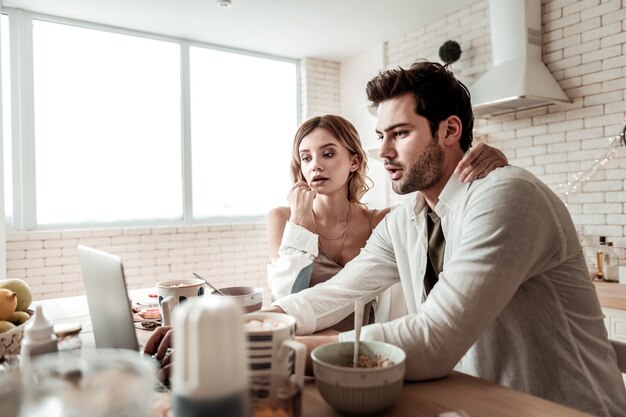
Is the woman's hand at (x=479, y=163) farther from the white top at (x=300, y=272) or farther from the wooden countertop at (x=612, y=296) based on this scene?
the wooden countertop at (x=612, y=296)

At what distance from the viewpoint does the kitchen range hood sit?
3453mm

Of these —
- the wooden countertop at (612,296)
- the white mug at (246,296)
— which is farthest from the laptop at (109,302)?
the wooden countertop at (612,296)

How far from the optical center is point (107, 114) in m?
4.55

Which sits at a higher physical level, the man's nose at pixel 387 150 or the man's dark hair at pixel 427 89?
the man's dark hair at pixel 427 89

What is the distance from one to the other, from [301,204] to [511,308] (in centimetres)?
122

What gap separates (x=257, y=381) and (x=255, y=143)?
500 cm

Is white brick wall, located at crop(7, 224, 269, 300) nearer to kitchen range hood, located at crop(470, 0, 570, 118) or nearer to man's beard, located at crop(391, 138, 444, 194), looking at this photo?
kitchen range hood, located at crop(470, 0, 570, 118)

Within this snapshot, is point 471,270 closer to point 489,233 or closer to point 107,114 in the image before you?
point 489,233

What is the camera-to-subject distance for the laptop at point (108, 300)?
88cm

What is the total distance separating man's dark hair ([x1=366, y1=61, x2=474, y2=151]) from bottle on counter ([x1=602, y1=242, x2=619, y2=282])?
7.61ft

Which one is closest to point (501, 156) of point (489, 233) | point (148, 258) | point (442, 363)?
point (489, 233)

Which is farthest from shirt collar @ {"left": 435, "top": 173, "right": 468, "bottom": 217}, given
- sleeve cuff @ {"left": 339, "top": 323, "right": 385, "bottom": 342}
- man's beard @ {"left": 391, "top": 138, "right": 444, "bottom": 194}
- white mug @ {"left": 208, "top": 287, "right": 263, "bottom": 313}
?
white mug @ {"left": 208, "top": 287, "right": 263, "bottom": 313}

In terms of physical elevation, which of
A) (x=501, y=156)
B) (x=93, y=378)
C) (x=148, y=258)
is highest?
(x=501, y=156)

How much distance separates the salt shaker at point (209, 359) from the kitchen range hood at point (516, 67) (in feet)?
11.3
